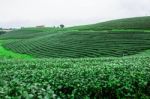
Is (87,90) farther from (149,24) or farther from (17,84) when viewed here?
(149,24)

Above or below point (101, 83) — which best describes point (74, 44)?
below

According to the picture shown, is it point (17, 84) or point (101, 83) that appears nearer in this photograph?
point (17, 84)

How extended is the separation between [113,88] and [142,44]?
47693mm

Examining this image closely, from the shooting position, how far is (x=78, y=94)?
11.4 meters

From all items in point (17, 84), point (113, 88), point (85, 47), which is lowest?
point (85, 47)

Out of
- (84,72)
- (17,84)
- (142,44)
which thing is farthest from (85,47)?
(17,84)

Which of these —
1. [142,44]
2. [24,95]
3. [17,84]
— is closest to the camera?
[24,95]

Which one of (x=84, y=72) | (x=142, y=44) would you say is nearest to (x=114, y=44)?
(x=142, y=44)

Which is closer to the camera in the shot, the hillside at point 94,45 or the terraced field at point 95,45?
the hillside at point 94,45

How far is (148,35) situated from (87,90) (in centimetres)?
5521

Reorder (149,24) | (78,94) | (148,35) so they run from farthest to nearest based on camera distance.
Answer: (149,24), (148,35), (78,94)

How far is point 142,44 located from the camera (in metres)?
59.4

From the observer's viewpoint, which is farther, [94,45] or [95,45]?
[94,45]

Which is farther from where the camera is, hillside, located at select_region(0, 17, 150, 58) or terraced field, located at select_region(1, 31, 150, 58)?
terraced field, located at select_region(1, 31, 150, 58)
